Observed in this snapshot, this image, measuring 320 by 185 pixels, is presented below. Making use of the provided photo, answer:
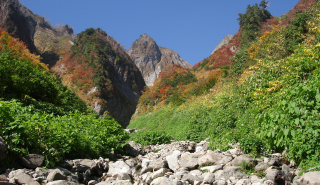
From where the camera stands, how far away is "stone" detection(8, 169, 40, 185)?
4.79 meters

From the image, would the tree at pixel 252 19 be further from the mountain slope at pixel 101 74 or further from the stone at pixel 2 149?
the stone at pixel 2 149

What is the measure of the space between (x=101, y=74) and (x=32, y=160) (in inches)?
2083

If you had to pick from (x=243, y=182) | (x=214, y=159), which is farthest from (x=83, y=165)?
(x=243, y=182)

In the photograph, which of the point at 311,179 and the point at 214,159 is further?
the point at 214,159

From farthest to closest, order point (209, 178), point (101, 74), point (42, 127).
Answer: point (101, 74) < point (42, 127) < point (209, 178)

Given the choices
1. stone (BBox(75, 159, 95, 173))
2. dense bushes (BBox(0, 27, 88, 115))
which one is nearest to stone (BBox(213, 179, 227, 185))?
stone (BBox(75, 159, 95, 173))

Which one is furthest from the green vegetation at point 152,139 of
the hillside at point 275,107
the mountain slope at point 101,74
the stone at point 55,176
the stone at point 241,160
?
the mountain slope at point 101,74

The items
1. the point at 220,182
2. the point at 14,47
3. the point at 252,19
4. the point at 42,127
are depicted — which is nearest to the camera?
the point at 220,182

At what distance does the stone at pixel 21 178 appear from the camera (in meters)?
4.79

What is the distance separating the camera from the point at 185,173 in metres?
6.50

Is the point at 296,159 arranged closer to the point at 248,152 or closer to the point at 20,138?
the point at 248,152

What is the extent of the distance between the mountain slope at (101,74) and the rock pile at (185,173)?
44.4m

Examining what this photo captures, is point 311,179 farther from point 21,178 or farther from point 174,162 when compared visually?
point 21,178

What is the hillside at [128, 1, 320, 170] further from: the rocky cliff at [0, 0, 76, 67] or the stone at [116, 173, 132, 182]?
the rocky cliff at [0, 0, 76, 67]
